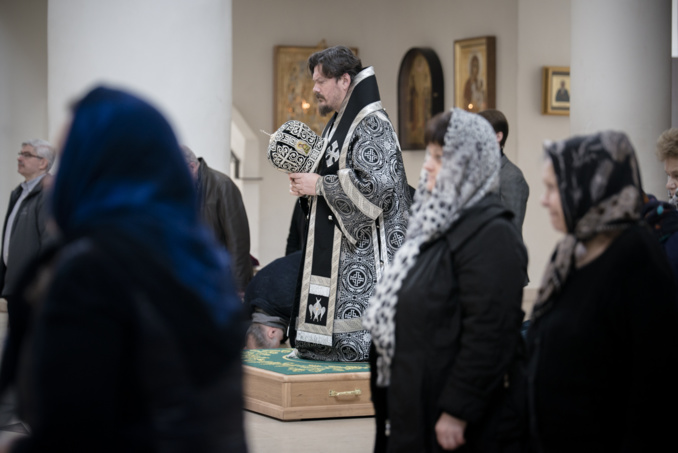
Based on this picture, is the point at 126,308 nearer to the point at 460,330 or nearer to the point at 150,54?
the point at 460,330

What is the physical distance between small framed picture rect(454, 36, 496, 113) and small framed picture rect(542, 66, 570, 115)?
2.24 ft

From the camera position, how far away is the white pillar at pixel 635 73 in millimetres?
7305

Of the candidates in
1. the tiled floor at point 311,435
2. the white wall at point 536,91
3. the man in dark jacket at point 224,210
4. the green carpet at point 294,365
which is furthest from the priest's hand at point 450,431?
the white wall at point 536,91

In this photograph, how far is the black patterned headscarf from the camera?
8.80ft

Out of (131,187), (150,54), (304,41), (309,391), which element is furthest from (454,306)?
(304,41)

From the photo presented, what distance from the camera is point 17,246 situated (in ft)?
25.8

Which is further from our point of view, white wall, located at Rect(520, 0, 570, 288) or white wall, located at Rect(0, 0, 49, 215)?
white wall, located at Rect(0, 0, 49, 215)

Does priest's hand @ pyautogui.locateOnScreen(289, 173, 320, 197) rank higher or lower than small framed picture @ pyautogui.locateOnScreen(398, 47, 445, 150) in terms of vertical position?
lower

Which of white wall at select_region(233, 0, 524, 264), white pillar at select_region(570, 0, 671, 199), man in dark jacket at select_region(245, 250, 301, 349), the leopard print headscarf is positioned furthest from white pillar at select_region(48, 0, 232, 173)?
white wall at select_region(233, 0, 524, 264)

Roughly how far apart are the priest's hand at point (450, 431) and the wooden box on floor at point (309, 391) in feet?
8.01

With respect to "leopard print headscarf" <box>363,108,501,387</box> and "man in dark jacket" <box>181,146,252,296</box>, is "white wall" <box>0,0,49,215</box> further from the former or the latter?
"leopard print headscarf" <box>363,108,501,387</box>

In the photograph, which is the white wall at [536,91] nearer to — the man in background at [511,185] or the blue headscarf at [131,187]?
the man in background at [511,185]


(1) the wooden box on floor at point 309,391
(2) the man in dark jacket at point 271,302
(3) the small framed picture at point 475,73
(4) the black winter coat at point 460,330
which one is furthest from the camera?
(3) the small framed picture at point 475,73

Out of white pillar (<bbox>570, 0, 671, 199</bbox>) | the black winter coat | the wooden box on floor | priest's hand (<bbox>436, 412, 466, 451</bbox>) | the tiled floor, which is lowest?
the tiled floor
